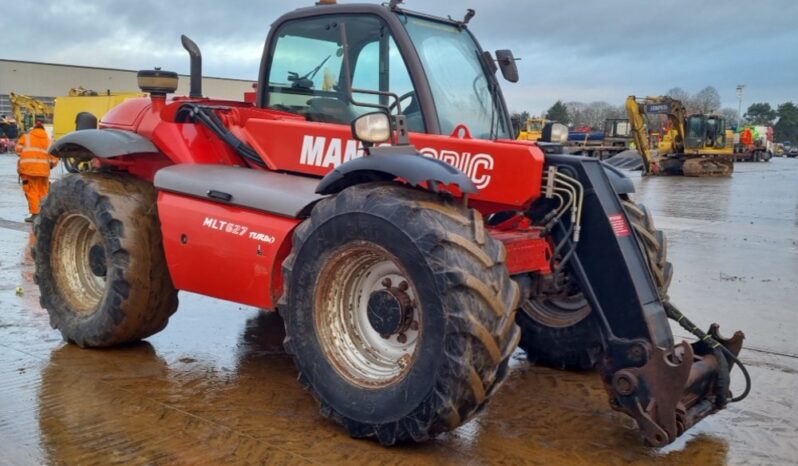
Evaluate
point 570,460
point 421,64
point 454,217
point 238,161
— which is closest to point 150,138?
point 238,161

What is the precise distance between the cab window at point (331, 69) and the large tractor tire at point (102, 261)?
48.0 inches

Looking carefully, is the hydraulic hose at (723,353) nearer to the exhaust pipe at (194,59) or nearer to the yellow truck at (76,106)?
the exhaust pipe at (194,59)

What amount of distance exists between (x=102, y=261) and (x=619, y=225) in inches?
137

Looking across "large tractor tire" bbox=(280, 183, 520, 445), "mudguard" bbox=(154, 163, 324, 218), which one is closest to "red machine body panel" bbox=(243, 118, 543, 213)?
"mudguard" bbox=(154, 163, 324, 218)

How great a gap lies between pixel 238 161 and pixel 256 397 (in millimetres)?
1719

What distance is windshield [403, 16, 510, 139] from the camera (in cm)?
489

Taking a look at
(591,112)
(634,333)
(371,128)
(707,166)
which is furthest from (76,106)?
(591,112)

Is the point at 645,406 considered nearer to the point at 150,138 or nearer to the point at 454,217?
the point at 454,217

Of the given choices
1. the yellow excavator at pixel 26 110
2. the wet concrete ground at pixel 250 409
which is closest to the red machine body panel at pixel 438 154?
the wet concrete ground at pixel 250 409

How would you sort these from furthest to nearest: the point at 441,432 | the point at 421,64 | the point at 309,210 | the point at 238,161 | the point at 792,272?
the point at 792,272 < the point at 238,161 < the point at 421,64 < the point at 309,210 < the point at 441,432

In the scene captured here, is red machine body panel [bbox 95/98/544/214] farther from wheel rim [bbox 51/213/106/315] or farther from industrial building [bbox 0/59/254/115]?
industrial building [bbox 0/59/254/115]

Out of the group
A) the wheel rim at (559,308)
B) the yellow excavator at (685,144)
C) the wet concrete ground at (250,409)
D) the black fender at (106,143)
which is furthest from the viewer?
the yellow excavator at (685,144)

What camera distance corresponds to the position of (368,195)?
398 cm

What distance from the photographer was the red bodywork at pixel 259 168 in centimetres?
429
